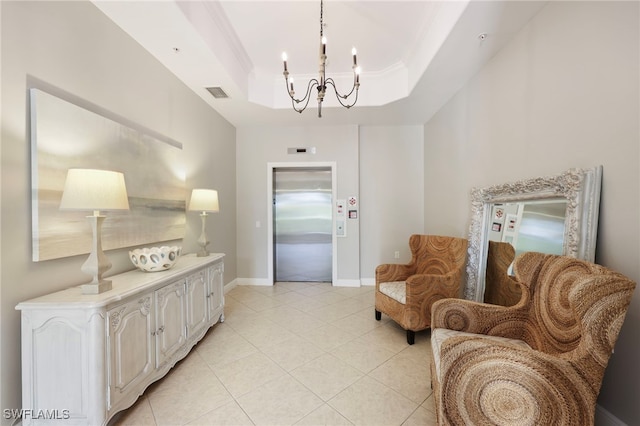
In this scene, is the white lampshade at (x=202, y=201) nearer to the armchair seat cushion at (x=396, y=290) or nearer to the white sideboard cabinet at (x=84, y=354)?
the white sideboard cabinet at (x=84, y=354)

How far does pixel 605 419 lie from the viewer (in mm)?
Result: 1408

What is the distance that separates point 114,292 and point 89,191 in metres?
0.64

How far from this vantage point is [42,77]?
4.97 ft

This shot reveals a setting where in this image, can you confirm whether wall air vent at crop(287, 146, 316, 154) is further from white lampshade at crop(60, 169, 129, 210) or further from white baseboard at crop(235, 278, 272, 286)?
white lampshade at crop(60, 169, 129, 210)

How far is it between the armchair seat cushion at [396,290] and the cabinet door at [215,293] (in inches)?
75.1

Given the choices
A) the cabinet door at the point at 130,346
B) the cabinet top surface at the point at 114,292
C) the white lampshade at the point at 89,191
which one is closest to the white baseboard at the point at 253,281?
the cabinet top surface at the point at 114,292

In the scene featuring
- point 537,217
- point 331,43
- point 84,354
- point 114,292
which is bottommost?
point 84,354

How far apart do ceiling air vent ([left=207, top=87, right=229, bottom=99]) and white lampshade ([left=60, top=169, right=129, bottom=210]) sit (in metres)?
2.00

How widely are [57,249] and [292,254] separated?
3208mm

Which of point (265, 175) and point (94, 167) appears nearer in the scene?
point (94, 167)

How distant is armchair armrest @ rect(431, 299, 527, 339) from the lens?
1588mm

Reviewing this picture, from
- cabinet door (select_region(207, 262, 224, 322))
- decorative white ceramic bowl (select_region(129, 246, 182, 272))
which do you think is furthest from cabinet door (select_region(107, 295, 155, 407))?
cabinet door (select_region(207, 262, 224, 322))

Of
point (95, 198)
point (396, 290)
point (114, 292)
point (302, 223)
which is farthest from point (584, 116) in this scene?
point (302, 223)

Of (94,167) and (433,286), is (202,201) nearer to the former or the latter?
(94,167)
